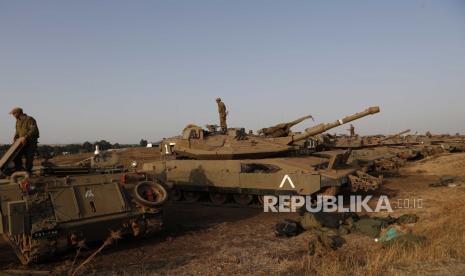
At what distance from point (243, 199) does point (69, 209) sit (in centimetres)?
693

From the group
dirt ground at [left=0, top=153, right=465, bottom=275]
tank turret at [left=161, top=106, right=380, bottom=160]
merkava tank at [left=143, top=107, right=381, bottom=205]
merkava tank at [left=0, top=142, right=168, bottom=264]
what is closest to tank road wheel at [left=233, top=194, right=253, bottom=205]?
merkava tank at [left=143, top=107, right=381, bottom=205]

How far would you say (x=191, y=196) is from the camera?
14.8m

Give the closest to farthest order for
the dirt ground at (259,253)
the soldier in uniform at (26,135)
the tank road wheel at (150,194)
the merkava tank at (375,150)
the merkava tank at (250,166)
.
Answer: the dirt ground at (259,253), the tank road wheel at (150,194), the soldier in uniform at (26,135), the merkava tank at (250,166), the merkava tank at (375,150)

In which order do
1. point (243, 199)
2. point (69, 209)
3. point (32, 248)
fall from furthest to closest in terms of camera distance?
point (243, 199) < point (69, 209) < point (32, 248)

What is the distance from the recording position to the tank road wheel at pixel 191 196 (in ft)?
48.1

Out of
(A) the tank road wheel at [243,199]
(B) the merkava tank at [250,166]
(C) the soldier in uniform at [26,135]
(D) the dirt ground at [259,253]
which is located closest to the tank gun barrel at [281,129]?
(B) the merkava tank at [250,166]

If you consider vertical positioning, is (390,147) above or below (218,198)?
above

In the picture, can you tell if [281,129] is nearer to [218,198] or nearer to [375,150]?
[218,198]

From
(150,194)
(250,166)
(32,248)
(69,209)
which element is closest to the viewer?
(32,248)

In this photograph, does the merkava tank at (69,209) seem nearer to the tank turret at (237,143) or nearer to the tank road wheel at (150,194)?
the tank road wheel at (150,194)

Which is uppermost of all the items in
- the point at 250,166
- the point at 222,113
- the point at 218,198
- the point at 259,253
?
the point at 222,113

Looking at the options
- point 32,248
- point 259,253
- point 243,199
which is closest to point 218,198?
point 243,199

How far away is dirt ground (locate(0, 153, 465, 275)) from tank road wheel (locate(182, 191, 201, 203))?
113 inches

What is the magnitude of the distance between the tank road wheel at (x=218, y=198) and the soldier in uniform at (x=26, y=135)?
262 inches
